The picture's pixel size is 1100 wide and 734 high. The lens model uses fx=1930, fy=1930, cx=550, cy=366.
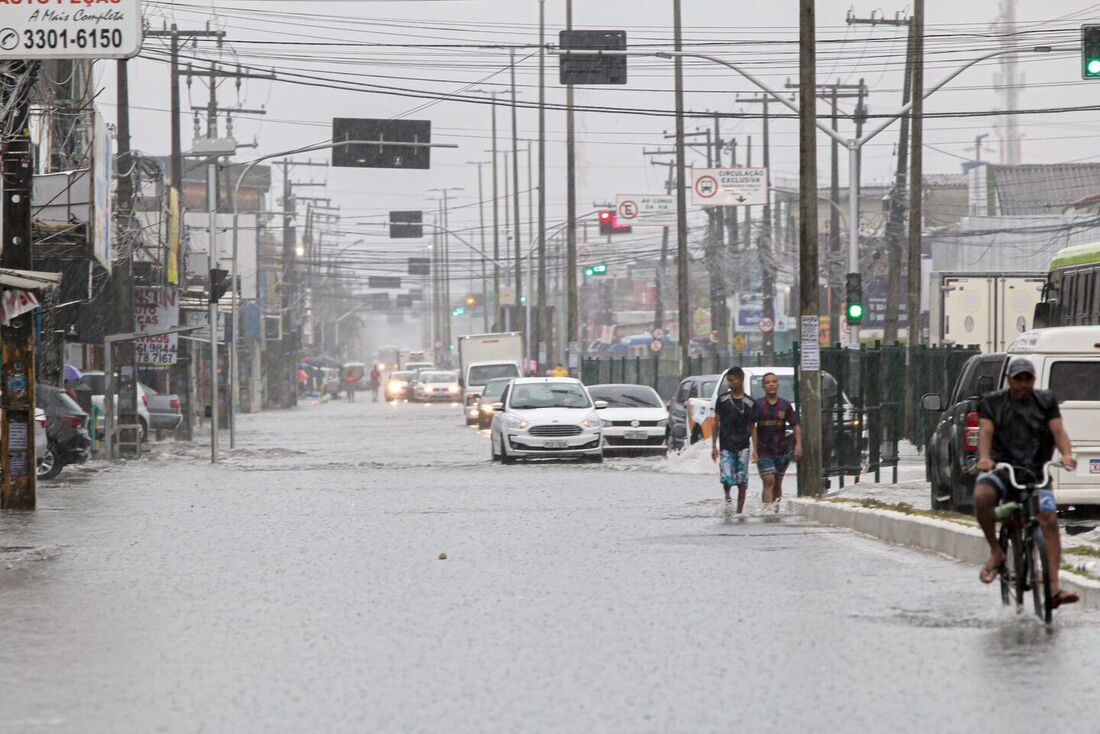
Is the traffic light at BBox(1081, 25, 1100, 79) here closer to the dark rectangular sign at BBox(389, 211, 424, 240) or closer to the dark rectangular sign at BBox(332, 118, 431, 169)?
the dark rectangular sign at BBox(332, 118, 431, 169)

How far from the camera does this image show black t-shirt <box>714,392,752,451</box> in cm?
2169

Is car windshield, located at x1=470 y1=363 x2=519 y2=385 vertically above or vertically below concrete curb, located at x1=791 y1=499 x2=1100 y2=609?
above

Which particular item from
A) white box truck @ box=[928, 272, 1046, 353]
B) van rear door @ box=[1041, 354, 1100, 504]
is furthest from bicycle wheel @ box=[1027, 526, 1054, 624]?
white box truck @ box=[928, 272, 1046, 353]

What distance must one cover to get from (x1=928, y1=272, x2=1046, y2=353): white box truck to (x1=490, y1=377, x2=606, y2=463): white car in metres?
9.72

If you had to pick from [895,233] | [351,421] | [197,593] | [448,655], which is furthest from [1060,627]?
[351,421]

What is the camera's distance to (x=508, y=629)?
11.4 meters

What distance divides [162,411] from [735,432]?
2864 centimetres

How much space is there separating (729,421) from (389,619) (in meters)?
10.3

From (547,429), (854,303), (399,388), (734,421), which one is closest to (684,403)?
(854,303)

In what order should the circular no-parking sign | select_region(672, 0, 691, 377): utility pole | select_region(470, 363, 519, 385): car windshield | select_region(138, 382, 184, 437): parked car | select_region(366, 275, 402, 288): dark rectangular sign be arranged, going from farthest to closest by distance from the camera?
select_region(366, 275, 402, 288): dark rectangular sign
the circular no-parking sign
select_region(470, 363, 519, 385): car windshield
select_region(672, 0, 691, 377): utility pole
select_region(138, 382, 184, 437): parked car

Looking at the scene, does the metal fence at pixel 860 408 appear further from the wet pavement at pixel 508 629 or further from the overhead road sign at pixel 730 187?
the overhead road sign at pixel 730 187

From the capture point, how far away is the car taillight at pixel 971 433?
18.7m

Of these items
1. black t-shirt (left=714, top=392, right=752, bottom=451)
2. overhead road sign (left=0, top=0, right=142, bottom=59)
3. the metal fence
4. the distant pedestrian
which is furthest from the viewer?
the metal fence

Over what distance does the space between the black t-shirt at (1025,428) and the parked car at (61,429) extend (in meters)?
21.3
